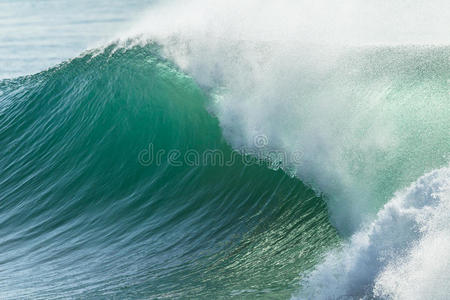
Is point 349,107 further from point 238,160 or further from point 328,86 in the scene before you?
point 238,160

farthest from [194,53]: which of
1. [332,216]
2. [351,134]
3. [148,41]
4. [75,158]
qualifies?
[332,216]

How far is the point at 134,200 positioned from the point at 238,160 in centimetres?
174

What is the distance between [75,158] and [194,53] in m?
2.92

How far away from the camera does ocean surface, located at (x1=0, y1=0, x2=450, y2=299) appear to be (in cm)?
624

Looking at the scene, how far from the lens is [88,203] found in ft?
31.8

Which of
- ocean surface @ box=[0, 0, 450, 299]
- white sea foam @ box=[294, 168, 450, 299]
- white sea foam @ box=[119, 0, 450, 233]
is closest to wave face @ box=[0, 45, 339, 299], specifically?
ocean surface @ box=[0, 0, 450, 299]

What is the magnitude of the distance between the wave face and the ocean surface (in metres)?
0.03

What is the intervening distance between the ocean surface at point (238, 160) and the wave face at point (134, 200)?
29 millimetres

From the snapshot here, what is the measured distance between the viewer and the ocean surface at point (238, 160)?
6.24 metres

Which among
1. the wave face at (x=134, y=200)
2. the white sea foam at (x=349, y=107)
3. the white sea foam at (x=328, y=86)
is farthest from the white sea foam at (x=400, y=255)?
the white sea foam at (x=328, y=86)

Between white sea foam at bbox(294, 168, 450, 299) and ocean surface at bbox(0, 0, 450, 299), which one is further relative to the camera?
ocean surface at bbox(0, 0, 450, 299)

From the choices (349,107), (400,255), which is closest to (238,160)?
(349,107)

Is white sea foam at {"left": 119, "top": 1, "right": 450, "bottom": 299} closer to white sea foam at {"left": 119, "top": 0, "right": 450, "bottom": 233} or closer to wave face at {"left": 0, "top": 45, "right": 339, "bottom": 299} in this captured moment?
white sea foam at {"left": 119, "top": 0, "right": 450, "bottom": 233}

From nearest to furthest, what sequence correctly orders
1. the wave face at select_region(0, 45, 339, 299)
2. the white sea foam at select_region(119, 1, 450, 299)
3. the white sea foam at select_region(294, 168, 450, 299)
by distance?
the white sea foam at select_region(294, 168, 450, 299) < the white sea foam at select_region(119, 1, 450, 299) < the wave face at select_region(0, 45, 339, 299)
